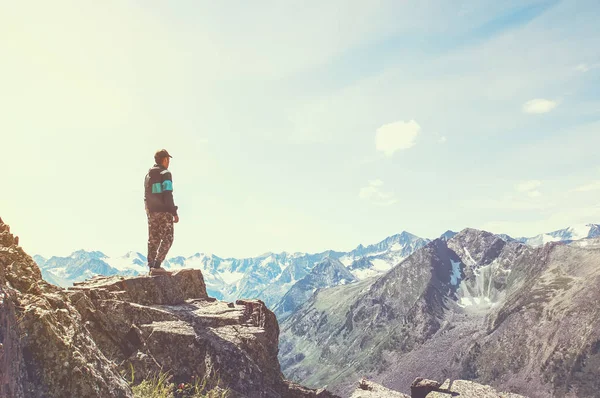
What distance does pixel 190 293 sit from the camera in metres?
17.0

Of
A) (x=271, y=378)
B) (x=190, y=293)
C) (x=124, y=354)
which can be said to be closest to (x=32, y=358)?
(x=124, y=354)

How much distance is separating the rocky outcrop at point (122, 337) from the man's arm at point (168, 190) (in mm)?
2788

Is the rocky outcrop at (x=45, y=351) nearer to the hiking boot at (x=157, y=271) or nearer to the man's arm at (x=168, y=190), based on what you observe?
the man's arm at (x=168, y=190)

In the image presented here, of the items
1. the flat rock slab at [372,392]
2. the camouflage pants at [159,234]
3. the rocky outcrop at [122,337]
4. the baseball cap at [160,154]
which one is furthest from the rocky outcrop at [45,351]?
the flat rock slab at [372,392]

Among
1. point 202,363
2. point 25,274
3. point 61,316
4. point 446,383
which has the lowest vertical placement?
point 446,383

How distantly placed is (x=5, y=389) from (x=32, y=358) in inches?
44.5

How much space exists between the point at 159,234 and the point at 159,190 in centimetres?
187

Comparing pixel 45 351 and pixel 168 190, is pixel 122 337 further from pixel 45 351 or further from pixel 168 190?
pixel 168 190

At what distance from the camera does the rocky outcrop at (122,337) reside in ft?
20.2

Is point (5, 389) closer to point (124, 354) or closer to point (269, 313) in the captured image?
point (124, 354)

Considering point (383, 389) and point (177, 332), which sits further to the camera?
point (383, 389)

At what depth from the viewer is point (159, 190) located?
1488 cm

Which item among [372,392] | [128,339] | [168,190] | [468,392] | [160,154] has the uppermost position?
[160,154]

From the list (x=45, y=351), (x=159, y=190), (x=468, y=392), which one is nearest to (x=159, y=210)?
(x=159, y=190)
